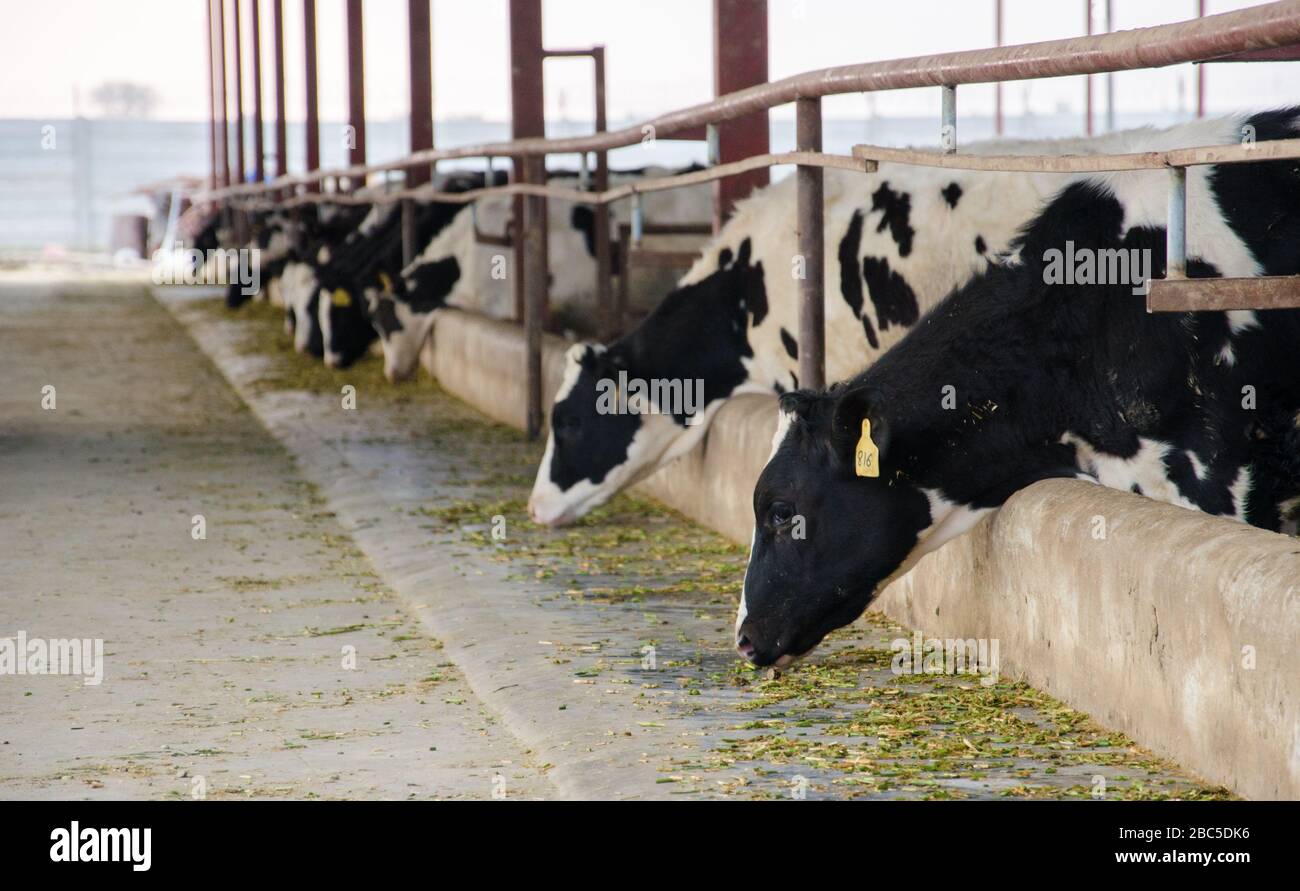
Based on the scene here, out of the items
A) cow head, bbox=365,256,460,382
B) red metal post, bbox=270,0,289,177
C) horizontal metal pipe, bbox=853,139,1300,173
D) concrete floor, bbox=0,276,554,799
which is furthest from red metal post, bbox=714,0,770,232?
red metal post, bbox=270,0,289,177

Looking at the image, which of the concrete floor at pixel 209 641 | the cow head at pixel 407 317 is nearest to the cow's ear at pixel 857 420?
the concrete floor at pixel 209 641

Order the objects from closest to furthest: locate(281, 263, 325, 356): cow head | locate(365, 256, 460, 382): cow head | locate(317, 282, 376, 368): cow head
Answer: locate(365, 256, 460, 382): cow head → locate(317, 282, 376, 368): cow head → locate(281, 263, 325, 356): cow head

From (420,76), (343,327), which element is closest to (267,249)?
(420,76)

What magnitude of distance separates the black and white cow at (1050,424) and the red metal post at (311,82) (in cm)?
1866

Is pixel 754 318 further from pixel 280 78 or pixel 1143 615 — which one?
pixel 280 78

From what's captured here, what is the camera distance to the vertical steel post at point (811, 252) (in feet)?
19.2

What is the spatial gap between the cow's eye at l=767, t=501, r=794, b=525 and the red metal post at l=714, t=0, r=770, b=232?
3.79 metres

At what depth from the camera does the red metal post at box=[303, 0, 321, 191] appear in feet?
73.6

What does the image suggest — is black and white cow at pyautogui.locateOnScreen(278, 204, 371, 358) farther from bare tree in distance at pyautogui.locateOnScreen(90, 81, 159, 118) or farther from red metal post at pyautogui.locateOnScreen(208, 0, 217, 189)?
bare tree in distance at pyautogui.locateOnScreen(90, 81, 159, 118)

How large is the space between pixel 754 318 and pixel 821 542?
9.23 ft

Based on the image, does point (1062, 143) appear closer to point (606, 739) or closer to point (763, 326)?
point (763, 326)

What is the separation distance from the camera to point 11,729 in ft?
13.9

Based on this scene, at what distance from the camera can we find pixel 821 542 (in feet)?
14.6

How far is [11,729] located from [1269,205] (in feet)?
11.0
